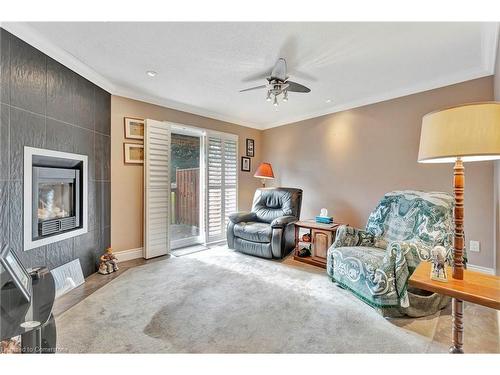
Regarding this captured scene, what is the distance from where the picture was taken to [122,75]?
275 centimetres

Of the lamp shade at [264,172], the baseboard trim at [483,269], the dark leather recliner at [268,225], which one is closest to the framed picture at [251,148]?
the lamp shade at [264,172]

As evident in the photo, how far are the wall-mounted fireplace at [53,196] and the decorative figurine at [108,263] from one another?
425 millimetres

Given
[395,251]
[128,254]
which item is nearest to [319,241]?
[395,251]

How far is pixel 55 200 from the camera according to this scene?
2400 mm

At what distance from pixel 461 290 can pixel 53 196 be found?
3.30 metres

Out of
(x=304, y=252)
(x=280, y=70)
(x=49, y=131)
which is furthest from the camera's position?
(x=304, y=252)

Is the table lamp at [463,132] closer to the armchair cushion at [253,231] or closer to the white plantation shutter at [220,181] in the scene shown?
the armchair cushion at [253,231]

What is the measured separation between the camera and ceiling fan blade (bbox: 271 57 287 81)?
7.43 ft

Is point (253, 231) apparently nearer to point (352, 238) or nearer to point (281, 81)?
point (352, 238)

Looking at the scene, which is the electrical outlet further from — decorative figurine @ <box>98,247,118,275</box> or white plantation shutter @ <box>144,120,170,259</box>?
decorative figurine @ <box>98,247,118,275</box>

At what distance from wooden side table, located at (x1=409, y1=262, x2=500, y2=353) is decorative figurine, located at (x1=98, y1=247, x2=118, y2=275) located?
3.11 metres
